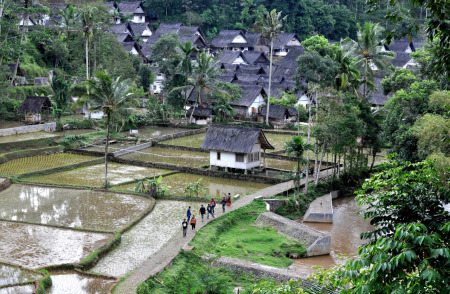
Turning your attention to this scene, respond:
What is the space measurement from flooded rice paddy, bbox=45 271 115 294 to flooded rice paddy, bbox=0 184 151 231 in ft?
13.9

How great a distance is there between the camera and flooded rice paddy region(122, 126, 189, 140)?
37594 millimetres

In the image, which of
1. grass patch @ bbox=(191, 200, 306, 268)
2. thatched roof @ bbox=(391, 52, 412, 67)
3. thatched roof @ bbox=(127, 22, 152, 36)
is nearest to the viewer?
grass patch @ bbox=(191, 200, 306, 268)

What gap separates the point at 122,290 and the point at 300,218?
444 inches

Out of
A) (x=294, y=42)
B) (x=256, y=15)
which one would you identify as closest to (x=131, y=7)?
(x=256, y=15)

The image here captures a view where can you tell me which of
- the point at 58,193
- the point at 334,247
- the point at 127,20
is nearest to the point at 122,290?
the point at 334,247

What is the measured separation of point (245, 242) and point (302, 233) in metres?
2.27

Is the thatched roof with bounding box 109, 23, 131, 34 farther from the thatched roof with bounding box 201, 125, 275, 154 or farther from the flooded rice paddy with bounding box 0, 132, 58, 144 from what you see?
the thatched roof with bounding box 201, 125, 275, 154

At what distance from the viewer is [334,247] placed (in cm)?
1889

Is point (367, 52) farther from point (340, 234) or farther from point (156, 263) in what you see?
point (156, 263)

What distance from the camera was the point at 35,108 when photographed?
37031 millimetres

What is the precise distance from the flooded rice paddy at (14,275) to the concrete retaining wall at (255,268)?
5.18m

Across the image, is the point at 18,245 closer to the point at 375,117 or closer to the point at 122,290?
the point at 122,290

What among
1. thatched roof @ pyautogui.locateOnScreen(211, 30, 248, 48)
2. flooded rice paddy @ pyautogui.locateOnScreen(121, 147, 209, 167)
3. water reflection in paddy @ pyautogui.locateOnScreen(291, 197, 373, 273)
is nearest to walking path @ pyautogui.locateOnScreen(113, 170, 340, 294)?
water reflection in paddy @ pyautogui.locateOnScreen(291, 197, 373, 273)

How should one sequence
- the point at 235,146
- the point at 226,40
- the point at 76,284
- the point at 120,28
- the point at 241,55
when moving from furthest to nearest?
the point at 226,40 → the point at 120,28 → the point at 241,55 → the point at 235,146 → the point at 76,284
